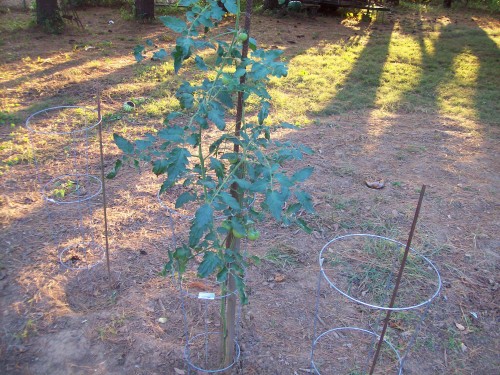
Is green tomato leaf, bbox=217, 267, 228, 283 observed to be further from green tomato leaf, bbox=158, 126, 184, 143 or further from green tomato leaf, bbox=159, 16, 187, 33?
green tomato leaf, bbox=159, 16, 187, 33

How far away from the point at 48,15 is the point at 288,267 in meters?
6.80

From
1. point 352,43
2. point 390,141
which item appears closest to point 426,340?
point 390,141

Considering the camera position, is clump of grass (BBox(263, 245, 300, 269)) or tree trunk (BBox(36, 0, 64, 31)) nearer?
clump of grass (BBox(263, 245, 300, 269))

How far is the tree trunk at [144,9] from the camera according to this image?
27.9 ft

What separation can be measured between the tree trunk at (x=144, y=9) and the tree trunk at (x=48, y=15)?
5.04ft

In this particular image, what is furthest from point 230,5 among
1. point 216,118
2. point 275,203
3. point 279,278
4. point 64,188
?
point 64,188

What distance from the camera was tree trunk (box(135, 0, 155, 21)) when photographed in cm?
850

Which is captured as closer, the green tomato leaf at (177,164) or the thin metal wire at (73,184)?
the green tomato leaf at (177,164)

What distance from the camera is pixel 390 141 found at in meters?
4.63

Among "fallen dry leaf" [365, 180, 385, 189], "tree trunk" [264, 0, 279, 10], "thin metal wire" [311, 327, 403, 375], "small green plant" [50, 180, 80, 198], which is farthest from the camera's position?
"tree trunk" [264, 0, 279, 10]

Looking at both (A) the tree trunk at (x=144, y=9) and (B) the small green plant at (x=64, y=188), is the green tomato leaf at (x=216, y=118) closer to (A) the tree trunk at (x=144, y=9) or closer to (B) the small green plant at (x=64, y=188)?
(B) the small green plant at (x=64, y=188)

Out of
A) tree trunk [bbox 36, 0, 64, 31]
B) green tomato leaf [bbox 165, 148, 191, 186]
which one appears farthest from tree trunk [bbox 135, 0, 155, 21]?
green tomato leaf [bbox 165, 148, 191, 186]

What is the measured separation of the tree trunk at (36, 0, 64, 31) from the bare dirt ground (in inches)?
138

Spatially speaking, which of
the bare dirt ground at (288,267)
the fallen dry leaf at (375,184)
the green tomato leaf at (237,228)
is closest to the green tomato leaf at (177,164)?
the green tomato leaf at (237,228)
